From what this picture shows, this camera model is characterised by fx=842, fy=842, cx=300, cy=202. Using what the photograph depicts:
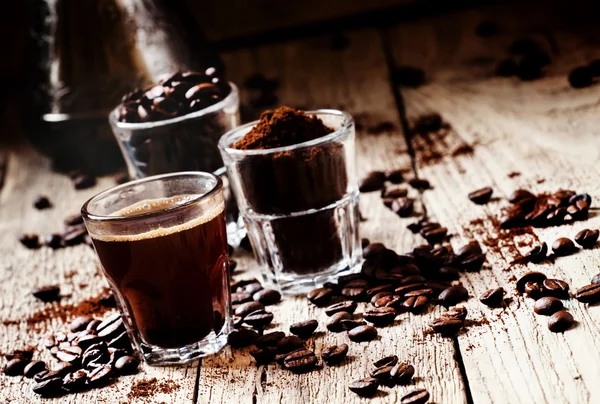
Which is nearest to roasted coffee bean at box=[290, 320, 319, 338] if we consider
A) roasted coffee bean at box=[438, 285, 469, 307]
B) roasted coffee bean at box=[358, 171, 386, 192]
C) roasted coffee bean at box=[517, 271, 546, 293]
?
roasted coffee bean at box=[438, 285, 469, 307]

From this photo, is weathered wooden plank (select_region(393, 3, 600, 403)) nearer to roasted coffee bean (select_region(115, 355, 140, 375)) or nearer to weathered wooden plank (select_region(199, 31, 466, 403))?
weathered wooden plank (select_region(199, 31, 466, 403))

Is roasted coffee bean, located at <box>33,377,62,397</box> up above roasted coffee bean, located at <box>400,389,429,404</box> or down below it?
below

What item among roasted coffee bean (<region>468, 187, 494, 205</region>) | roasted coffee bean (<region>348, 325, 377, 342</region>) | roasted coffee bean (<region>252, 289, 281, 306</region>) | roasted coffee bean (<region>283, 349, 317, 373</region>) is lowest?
roasted coffee bean (<region>468, 187, 494, 205</region>)

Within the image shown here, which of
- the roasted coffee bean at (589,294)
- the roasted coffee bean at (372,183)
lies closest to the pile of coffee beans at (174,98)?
the roasted coffee bean at (372,183)

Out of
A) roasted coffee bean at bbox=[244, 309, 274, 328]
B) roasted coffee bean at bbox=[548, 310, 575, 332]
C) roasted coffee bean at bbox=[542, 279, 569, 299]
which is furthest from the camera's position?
roasted coffee bean at bbox=[244, 309, 274, 328]

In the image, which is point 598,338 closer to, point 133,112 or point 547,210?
point 547,210

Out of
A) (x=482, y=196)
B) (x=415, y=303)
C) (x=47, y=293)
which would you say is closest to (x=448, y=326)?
Answer: (x=415, y=303)

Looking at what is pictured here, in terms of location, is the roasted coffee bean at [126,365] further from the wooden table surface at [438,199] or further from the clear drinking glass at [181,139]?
the clear drinking glass at [181,139]

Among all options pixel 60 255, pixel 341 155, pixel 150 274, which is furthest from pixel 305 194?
pixel 60 255
